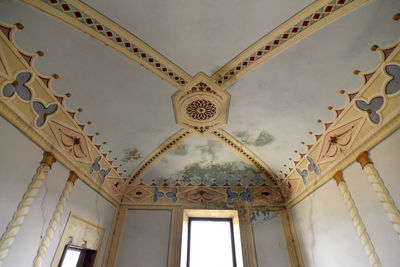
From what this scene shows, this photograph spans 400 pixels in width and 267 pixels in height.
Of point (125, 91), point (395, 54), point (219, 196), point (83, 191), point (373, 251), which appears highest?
point (125, 91)

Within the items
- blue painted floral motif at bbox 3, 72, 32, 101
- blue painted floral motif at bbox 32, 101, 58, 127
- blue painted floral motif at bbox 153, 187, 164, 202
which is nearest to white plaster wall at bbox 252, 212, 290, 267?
blue painted floral motif at bbox 153, 187, 164, 202

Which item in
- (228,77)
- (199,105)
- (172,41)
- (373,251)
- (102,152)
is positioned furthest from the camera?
(102,152)

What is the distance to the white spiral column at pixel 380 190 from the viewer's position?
264 centimetres

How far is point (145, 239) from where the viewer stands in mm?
4875

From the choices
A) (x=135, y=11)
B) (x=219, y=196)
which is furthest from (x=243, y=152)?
(x=135, y=11)

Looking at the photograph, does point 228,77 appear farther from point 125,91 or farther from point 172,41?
point 125,91

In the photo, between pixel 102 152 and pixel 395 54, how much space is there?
4766 millimetres

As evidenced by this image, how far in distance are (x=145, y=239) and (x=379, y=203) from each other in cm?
430

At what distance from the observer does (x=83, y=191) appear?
4082mm

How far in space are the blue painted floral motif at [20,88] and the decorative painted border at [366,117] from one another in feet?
14.2

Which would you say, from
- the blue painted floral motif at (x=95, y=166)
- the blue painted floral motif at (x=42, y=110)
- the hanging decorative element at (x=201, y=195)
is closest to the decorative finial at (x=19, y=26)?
the blue painted floral motif at (x=42, y=110)

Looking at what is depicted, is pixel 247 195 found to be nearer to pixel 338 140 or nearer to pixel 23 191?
pixel 338 140

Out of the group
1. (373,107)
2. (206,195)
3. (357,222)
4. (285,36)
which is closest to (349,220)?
(357,222)

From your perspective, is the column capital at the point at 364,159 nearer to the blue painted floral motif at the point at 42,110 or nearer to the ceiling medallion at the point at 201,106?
the ceiling medallion at the point at 201,106
